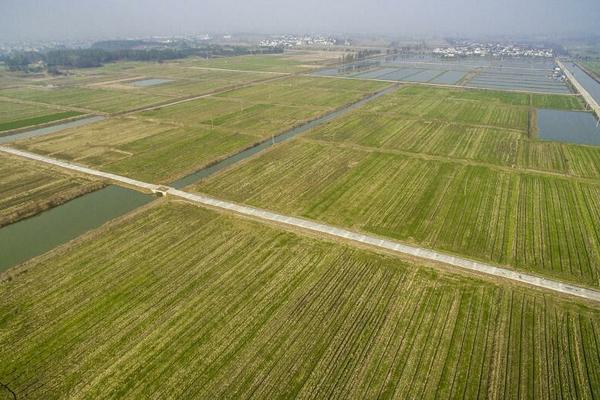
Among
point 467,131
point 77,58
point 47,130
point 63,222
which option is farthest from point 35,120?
point 77,58

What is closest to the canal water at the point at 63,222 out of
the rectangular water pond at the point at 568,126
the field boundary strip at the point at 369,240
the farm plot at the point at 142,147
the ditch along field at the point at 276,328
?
A: the field boundary strip at the point at 369,240

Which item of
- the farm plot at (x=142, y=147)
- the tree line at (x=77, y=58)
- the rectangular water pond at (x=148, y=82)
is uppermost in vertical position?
the tree line at (x=77, y=58)

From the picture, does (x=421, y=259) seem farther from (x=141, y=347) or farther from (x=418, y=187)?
(x=141, y=347)

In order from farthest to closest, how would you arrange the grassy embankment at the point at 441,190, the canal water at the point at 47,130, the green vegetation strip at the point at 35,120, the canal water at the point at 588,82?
the canal water at the point at 588,82 < the green vegetation strip at the point at 35,120 < the canal water at the point at 47,130 < the grassy embankment at the point at 441,190

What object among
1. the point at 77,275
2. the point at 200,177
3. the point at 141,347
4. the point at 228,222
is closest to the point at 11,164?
the point at 200,177

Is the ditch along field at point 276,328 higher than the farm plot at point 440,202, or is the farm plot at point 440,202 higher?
the farm plot at point 440,202

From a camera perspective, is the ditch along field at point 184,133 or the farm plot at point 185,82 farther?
the farm plot at point 185,82

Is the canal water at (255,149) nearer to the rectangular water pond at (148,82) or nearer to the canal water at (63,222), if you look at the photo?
the canal water at (63,222)
